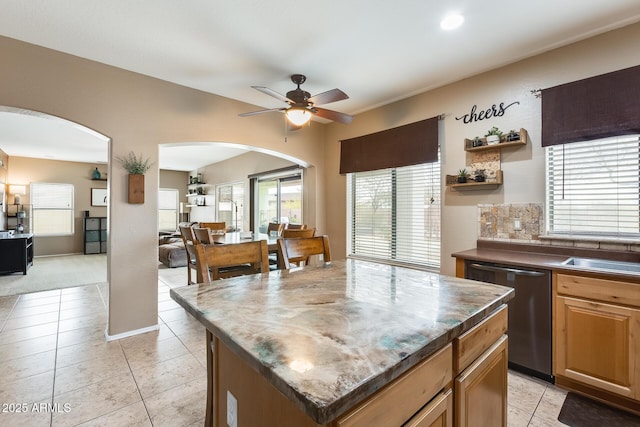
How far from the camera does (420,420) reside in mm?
852

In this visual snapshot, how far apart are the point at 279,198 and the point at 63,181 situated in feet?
21.7

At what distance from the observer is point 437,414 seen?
3.06 ft

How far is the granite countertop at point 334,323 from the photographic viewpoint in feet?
2.14

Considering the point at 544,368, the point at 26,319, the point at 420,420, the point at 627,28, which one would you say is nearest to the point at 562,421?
the point at 544,368

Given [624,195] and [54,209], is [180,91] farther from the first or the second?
[54,209]

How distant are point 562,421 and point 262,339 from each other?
7.13 ft

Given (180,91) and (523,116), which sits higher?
(180,91)

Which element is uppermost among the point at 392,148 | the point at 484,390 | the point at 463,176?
the point at 392,148

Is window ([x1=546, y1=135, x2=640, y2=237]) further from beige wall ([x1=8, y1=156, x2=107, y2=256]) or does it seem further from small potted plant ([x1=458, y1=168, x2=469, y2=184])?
beige wall ([x1=8, y1=156, x2=107, y2=256])

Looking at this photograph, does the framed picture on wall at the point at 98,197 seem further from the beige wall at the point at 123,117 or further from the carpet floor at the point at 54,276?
the beige wall at the point at 123,117

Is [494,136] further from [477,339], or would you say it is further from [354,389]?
[354,389]

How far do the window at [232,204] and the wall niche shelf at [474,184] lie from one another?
5607mm

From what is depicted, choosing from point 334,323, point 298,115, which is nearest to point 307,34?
point 298,115

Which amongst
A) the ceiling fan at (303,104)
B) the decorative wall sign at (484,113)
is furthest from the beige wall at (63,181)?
the decorative wall sign at (484,113)
